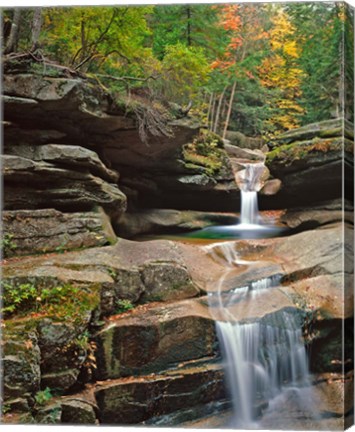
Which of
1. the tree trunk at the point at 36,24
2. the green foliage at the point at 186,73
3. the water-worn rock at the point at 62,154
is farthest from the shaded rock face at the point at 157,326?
the tree trunk at the point at 36,24

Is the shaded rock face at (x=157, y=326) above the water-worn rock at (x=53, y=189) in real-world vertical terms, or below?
below

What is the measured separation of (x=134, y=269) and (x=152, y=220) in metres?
0.56

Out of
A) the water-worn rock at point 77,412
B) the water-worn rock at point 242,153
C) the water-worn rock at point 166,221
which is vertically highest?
the water-worn rock at point 242,153

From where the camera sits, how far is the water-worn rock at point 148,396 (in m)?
5.72

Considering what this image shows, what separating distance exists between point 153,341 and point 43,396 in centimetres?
120

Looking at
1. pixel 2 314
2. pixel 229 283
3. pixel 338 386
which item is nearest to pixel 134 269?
pixel 229 283

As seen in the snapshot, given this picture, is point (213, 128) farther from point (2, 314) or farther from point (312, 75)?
point (2, 314)

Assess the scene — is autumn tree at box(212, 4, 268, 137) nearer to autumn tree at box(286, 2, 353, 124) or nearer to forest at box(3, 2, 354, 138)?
forest at box(3, 2, 354, 138)

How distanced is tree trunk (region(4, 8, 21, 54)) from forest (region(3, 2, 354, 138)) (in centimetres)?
1

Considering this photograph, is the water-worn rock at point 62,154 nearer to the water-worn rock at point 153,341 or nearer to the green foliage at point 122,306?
the green foliage at point 122,306

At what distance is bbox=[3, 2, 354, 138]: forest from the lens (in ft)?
18.1

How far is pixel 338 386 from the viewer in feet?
17.4

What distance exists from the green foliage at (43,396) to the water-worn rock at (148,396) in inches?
18.5

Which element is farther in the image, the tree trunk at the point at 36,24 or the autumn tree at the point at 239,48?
the tree trunk at the point at 36,24
